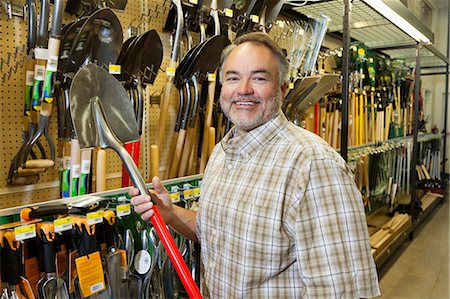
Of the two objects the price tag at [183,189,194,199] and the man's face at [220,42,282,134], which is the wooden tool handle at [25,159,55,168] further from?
the man's face at [220,42,282,134]

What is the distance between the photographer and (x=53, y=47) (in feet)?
4.23

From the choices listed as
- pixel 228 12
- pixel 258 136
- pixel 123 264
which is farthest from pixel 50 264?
pixel 228 12

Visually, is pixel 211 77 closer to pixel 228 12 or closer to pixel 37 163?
pixel 228 12

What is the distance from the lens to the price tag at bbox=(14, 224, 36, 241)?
96 cm

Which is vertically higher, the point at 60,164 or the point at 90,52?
the point at 90,52

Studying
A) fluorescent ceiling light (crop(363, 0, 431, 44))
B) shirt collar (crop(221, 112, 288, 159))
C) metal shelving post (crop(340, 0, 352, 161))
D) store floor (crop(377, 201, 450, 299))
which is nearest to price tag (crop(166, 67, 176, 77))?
shirt collar (crop(221, 112, 288, 159))

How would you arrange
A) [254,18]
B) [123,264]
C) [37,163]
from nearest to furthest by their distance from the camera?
[123,264]
[37,163]
[254,18]

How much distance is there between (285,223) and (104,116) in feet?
2.18

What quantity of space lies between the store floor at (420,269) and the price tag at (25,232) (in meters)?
2.95

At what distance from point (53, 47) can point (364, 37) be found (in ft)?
12.2

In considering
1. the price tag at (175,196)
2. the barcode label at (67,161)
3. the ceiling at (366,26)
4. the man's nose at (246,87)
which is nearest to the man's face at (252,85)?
the man's nose at (246,87)

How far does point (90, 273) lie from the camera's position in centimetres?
109

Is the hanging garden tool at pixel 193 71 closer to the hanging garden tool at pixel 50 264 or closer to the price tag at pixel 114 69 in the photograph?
the price tag at pixel 114 69

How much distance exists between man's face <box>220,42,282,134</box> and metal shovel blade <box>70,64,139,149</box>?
1.21ft
